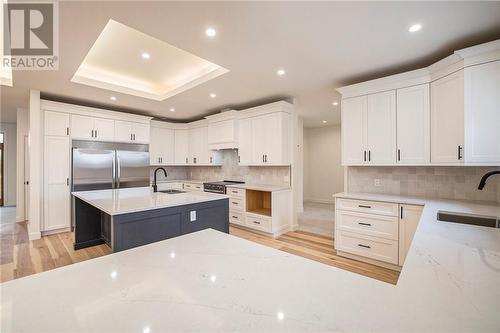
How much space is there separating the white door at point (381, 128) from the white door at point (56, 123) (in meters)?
5.23

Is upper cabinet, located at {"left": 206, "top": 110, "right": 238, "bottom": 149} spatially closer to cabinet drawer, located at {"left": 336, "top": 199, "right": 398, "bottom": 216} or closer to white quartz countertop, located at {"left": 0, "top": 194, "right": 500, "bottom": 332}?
cabinet drawer, located at {"left": 336, "top": 199, "right": 398, "bottom": 216}

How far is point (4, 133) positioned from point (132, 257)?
884cm

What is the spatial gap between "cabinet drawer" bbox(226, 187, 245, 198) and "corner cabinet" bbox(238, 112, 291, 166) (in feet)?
1.92

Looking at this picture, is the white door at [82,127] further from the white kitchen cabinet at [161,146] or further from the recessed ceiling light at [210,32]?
the recessed ceiling light at [210,32]

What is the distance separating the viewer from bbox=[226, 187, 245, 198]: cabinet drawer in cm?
434

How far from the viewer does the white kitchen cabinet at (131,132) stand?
4805 mm

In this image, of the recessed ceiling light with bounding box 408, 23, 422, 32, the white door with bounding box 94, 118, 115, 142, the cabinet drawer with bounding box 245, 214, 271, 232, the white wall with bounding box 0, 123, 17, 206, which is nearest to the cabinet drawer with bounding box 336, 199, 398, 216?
the cabinet drawer with bounding box 245, 214, 271, 232

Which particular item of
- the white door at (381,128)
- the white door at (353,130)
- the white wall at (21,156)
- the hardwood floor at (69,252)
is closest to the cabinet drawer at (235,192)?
the hardwood floor at (69,252)

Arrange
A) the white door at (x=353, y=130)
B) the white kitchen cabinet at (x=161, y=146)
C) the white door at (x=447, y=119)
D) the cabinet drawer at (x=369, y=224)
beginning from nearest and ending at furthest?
the white door at (x=447, y=119) < the cabinet drawer at (x=369, y=224) < the white door at (x=353, y=130) < the white kitchen cabinet at (x=161, y=146)

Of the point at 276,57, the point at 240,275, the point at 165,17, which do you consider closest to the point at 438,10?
the point at 276,57

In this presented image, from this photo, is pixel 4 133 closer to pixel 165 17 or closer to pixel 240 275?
pixel 165 17

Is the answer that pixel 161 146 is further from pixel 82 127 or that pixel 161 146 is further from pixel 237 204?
pixel 237 204

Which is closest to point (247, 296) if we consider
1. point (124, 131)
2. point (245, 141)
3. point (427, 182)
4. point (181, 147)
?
point (427, 182)

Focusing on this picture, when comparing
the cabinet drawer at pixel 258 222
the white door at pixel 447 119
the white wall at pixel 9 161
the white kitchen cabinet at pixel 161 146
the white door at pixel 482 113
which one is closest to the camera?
the white door at pixel 482 113
